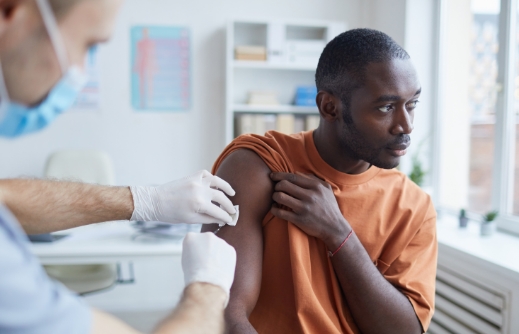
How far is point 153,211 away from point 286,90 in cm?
263

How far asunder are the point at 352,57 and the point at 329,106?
16cm

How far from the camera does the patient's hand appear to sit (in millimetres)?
1168

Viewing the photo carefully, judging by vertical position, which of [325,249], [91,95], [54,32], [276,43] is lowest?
[325,249]

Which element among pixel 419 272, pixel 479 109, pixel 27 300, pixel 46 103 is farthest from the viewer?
pixel 479 109

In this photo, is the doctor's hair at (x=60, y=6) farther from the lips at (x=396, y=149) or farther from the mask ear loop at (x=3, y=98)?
the lips at (x=396, y=149)

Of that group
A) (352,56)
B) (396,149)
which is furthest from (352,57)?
(396,149)

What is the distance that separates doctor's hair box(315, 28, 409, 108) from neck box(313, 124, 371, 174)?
4.7 inches

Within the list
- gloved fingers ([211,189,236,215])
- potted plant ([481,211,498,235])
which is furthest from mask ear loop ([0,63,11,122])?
potted plant ([481,211,498,235])

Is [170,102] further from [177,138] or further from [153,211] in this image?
[153,211]

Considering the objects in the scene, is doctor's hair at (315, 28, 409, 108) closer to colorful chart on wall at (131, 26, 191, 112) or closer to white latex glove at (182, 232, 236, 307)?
white latex glove at (182, 232, 236, 307)

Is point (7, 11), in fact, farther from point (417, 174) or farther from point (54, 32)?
point (417, 174)

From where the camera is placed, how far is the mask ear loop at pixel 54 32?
0.61 m

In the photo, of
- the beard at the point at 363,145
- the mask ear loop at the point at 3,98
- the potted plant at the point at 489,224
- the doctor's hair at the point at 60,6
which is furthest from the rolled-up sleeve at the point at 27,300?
the potted plant at the point at 489,224

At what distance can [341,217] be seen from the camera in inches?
47.2
